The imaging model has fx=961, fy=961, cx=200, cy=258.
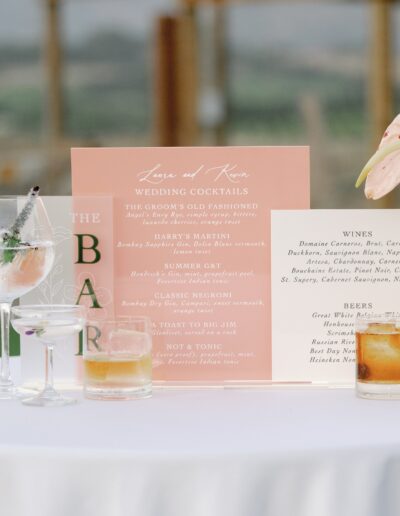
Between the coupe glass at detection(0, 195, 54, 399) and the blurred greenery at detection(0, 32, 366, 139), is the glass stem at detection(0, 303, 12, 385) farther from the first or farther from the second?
the blurred greenery at detection(0, 32, 366, 139)

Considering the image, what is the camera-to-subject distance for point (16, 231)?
126 cm

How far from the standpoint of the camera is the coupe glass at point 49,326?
1.20m

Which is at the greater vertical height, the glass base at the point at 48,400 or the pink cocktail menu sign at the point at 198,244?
the pink cocktail menu sign at the point at 198,244

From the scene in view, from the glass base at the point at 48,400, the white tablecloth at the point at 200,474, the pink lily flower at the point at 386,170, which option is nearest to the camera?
the white tablecloth at the point at 200,474

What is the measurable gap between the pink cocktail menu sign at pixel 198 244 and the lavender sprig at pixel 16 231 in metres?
0.10

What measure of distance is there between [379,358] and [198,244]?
295 mm

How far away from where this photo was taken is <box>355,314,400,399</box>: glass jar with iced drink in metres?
1.23

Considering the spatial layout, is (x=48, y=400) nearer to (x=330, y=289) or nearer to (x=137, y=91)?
(x=330, y=289)

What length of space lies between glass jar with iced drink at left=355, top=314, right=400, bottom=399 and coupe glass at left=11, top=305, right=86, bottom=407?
363 mm

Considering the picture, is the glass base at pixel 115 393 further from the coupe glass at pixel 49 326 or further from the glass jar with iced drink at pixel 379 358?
the glass jar with iced drink at pixel 379 358

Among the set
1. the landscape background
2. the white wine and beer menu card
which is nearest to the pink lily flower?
the white wine and beer menu card

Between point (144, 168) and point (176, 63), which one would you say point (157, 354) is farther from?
point (176, 63)

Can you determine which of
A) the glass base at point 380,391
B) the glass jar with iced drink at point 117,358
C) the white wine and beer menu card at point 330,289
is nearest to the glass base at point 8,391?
the glass jar with iced drink at point 117,358

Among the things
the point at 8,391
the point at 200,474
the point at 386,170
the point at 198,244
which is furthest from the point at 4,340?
the point at 386,170
